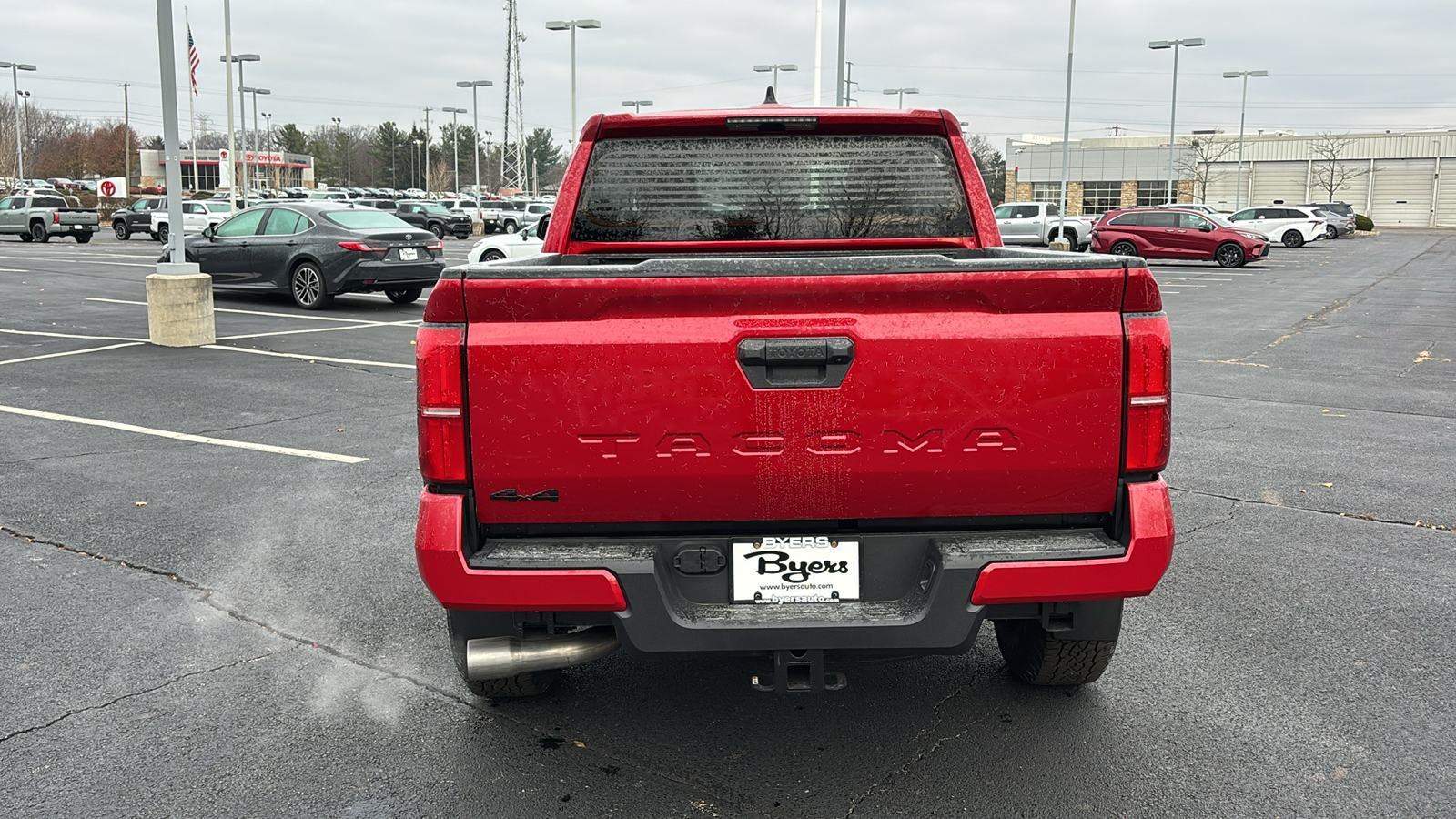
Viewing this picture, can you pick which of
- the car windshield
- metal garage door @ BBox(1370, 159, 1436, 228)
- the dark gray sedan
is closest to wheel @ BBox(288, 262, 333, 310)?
the dark gray sedan

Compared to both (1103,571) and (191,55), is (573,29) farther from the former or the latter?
(1103,571)

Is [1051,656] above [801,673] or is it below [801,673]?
below

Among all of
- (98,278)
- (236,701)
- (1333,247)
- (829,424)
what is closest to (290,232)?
(98,278)

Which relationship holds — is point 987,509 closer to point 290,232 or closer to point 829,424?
point 829,424

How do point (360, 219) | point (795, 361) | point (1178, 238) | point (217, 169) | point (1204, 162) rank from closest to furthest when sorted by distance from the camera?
point (795, 361) < point (360, 219) < point (1178, 238) < point (1204, 162) < point (217, 169)

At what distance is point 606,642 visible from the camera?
10.7ft

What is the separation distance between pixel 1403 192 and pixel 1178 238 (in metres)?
58.4

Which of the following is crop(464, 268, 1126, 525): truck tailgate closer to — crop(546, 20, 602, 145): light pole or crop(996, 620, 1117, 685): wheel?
crop(996, 620, 1117, 685): wheel

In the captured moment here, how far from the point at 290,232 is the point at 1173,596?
1486 cm

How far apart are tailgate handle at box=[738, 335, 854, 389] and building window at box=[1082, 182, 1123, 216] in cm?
8016

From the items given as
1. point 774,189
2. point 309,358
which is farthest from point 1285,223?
point 774,189

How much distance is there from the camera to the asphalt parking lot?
10.7ft

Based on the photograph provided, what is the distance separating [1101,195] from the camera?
79.8 m

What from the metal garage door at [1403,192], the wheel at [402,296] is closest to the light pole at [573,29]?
the wheel at [402,296]
